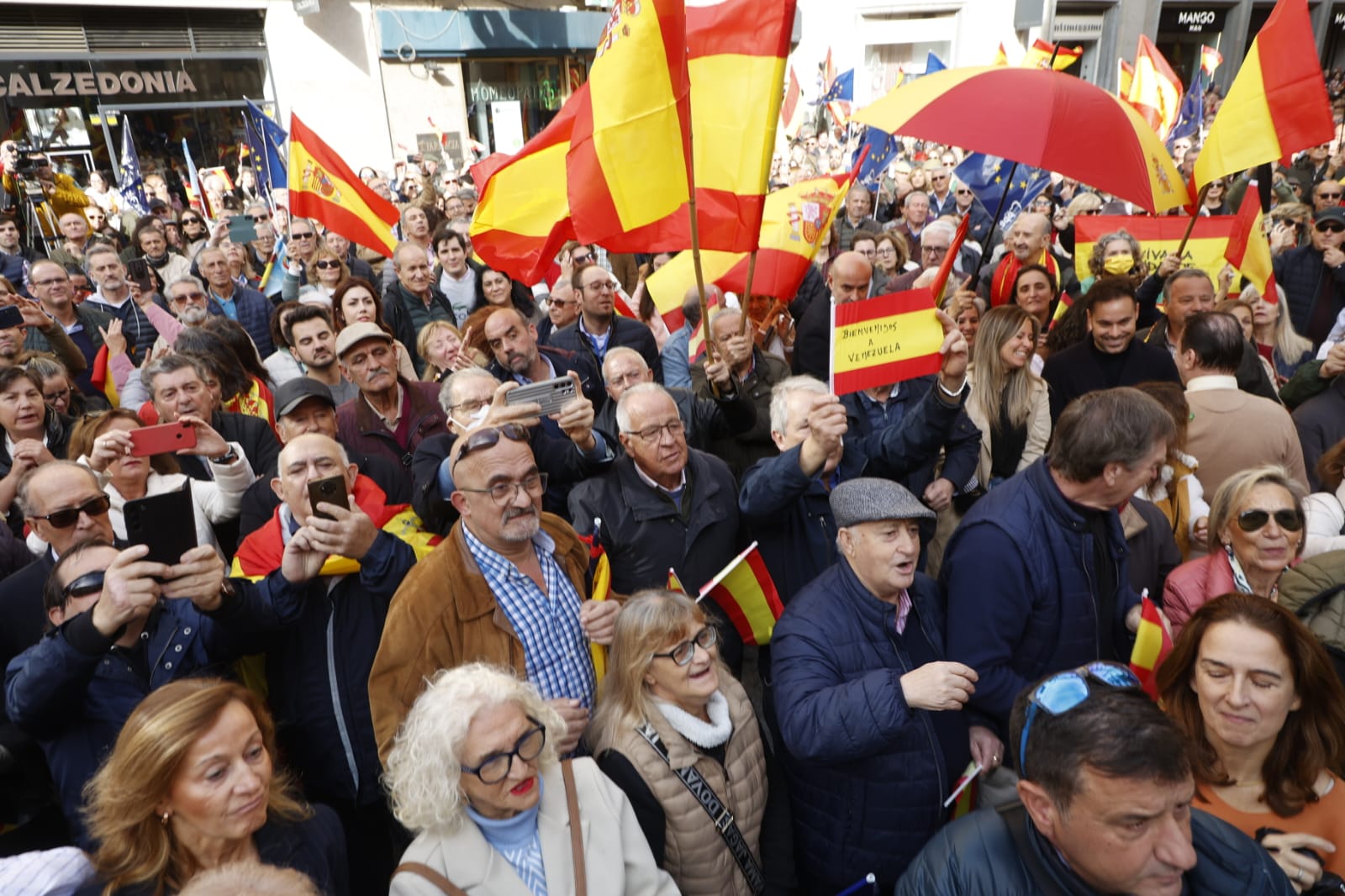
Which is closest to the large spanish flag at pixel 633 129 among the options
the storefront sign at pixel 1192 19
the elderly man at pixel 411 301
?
the elderly man at pixel 411 301

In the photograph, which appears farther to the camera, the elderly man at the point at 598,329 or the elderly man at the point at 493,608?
the elderly man at the point at 598,329

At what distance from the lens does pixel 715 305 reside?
509 centimetres

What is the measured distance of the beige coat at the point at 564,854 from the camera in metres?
1.88

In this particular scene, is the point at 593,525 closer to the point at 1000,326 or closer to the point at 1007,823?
the point at 1007,823

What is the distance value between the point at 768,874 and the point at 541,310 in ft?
17.7

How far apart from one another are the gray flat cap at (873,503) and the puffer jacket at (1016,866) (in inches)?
32.7

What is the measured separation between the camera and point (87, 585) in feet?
7.58

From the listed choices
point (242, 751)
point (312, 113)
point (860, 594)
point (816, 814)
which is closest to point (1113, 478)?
point (860, 594)

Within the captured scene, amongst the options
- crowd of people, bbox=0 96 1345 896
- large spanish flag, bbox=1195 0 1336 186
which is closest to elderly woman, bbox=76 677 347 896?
crowd of people, bbox=0 96 1345 896

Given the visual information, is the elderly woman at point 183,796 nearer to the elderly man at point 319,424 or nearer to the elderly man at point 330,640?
the elderly man at point 330,640

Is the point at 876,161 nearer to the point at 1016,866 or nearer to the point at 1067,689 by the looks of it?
the point at 1067,689

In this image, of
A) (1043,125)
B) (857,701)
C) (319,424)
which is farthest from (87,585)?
(1043,125)

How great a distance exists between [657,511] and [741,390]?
112 cm

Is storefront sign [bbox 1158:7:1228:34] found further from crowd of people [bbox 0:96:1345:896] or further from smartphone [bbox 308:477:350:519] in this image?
smartphone [bbox 308:477:350:519]
